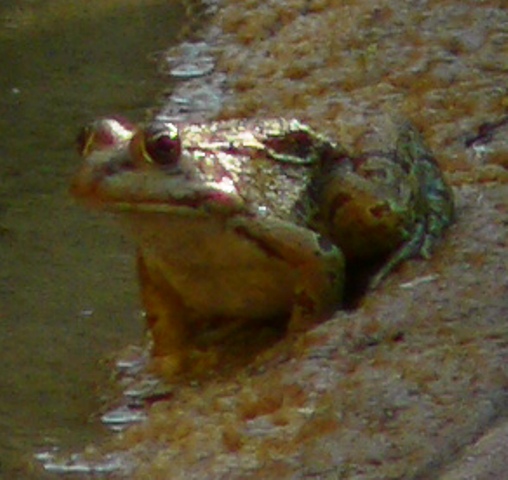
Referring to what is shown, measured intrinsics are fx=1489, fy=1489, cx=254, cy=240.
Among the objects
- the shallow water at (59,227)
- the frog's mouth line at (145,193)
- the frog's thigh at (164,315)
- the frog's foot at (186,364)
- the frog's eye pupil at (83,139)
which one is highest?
the frog's eye pupil at (83,139)

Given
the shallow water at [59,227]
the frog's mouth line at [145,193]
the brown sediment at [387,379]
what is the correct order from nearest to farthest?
the brown sediment at [387,379]
the frog's mouth line at [145,193]
the shallow water at [59,227]

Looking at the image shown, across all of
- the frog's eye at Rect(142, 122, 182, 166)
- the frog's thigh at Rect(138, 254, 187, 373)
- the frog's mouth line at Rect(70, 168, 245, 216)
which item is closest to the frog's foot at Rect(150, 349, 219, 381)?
the frog's thigh at Rect(138, 254, 187, 373)

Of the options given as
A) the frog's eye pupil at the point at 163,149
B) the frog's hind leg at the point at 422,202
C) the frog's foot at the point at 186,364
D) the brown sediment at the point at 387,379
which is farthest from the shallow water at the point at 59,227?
the frog's hind leg at the point at 422,202

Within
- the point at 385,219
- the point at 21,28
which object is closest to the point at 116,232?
the point at 385,219

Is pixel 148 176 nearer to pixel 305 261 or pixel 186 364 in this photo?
pixel 305 261

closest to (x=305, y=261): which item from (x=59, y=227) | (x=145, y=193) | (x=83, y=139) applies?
(x=145, y=193)

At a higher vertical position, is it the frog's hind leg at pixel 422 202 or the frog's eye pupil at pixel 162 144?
the frog's eye pupil at pixel 162 144

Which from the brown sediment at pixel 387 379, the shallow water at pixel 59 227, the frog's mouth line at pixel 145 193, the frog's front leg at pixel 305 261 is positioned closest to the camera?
the brown sediment at pixel 387 379

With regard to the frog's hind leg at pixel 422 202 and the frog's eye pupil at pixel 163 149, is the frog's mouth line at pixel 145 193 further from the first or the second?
the frog's hind leg at pixel 422 202
